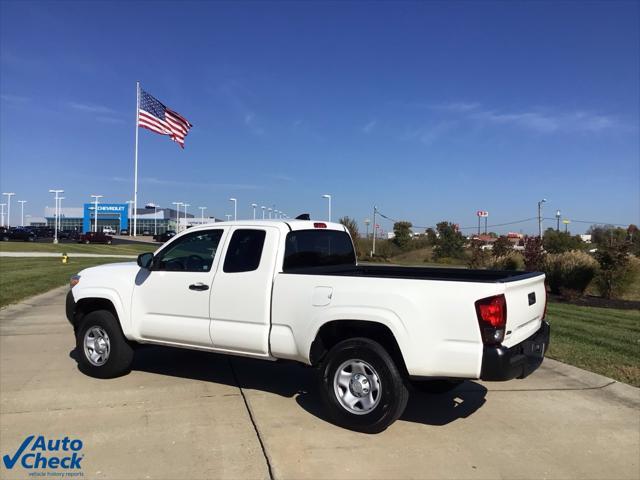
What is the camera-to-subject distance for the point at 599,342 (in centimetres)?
829

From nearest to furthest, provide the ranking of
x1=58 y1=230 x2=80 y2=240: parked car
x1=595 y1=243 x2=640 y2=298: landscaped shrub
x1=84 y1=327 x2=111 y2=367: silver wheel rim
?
x1=84 y1=327 x2=111 y2=367: silver wheel rim → x1=595 y1=243 x2=640 y2=298: landscaped shrub → x1=58 y1=230 x2=80 y2=240: parked car

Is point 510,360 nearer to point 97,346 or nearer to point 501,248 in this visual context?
point 97,346

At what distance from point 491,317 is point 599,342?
5.30 metres

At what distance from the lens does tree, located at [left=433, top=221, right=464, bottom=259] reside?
45.7 meters

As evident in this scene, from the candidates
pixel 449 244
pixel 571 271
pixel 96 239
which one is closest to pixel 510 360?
pixel 571 271

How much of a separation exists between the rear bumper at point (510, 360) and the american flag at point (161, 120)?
3481 cm

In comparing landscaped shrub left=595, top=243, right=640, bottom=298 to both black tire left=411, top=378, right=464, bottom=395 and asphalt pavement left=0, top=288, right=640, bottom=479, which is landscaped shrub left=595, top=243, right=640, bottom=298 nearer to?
asphalt pavement left=0, top=288, right=640, bottom=479

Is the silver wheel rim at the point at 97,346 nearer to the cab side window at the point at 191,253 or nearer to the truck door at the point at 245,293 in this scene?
the cab side window at the point at 191,253

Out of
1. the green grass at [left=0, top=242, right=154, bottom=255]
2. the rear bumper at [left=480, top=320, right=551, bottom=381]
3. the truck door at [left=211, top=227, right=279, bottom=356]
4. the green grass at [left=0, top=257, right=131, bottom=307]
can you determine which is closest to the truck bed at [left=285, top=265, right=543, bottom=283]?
the truck door at [left=211, top=227, right=279, bottom=356]

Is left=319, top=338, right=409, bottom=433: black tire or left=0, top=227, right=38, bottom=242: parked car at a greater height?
left=0, top=227, right=38, bottom=242: parked car

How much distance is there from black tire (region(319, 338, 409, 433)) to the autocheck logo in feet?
6.58

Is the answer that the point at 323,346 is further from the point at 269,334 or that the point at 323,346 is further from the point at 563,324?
the point at 563,324

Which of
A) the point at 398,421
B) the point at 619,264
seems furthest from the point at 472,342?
the point at 619,264

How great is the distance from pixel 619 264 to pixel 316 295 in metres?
14.9
